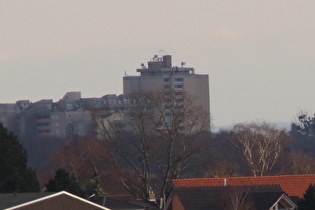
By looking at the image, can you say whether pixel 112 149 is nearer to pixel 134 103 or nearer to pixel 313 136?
pixel 134 103

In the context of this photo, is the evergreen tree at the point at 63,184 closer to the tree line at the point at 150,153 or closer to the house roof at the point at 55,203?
the tree line at the point at 150,153

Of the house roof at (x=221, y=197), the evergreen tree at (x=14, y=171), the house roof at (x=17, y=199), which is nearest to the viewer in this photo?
the house roof at (x=17, y=199)

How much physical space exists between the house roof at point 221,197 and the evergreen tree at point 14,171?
6741 mm

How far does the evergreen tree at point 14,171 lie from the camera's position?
63750mm

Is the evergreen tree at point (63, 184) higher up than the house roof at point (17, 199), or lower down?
higher up

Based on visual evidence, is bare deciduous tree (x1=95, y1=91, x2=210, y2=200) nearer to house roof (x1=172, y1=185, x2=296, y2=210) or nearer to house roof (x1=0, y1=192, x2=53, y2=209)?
house roof (x1=172, y1=185, x2=296, y2=210)

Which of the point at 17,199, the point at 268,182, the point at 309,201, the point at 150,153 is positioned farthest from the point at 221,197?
the point at 150,153

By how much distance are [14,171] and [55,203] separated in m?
15.4

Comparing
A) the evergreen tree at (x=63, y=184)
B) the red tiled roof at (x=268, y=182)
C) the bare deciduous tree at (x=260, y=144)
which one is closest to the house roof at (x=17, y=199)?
the evergreen tree at (x=63, y=184)

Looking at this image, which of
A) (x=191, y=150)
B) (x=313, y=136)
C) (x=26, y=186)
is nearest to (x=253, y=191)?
(x=26, y=186)

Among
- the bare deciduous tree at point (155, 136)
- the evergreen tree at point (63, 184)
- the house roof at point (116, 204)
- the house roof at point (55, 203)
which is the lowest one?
the house roof at point (116, 204)

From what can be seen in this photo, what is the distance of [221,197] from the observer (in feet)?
199

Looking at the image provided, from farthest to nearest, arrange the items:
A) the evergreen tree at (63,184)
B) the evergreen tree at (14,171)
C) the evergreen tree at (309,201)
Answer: the evergreen tree at (14,171)
the evergreen tree at (63,184)
the evergreen tree at (309,201)

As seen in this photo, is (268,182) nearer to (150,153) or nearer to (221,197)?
(221,197)
